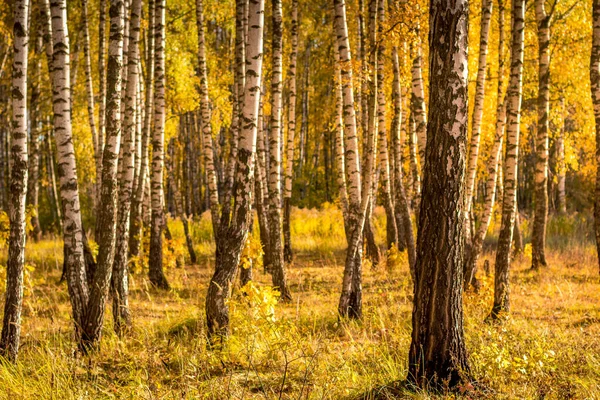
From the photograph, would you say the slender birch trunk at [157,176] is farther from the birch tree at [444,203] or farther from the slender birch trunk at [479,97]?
the birch tree at [444,203]

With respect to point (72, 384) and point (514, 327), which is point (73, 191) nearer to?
point (72, 384)

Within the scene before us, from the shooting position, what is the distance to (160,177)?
9.91 m

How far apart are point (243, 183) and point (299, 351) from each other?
191 centimetres

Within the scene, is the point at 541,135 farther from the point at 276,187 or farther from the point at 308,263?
the point at 308,263

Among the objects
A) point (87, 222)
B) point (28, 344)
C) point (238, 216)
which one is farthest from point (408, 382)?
point (87, 222)

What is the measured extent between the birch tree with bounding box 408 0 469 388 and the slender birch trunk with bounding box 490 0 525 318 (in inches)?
117

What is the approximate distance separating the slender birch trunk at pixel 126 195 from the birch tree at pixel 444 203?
3704mm

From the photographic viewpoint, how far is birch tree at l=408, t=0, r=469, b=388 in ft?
13.3

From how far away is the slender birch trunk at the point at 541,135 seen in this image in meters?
10.1

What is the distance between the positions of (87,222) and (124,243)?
14.5 m

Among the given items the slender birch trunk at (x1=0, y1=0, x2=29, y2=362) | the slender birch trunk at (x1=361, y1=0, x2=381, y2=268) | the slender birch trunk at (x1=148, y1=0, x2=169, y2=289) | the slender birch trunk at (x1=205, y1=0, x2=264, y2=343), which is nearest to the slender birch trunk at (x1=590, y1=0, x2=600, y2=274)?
the slender birch trunk at (x1=361, y1=0, x2=381, y2=268)

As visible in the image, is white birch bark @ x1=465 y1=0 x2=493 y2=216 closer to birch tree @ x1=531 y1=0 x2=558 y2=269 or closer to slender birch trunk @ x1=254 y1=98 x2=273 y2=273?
birch tree @ x1=531 y1=0 x2=558 y2=269

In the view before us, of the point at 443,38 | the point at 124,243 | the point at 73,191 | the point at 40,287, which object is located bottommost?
the point at 40,287

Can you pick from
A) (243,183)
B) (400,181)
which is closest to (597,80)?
(400,181)
